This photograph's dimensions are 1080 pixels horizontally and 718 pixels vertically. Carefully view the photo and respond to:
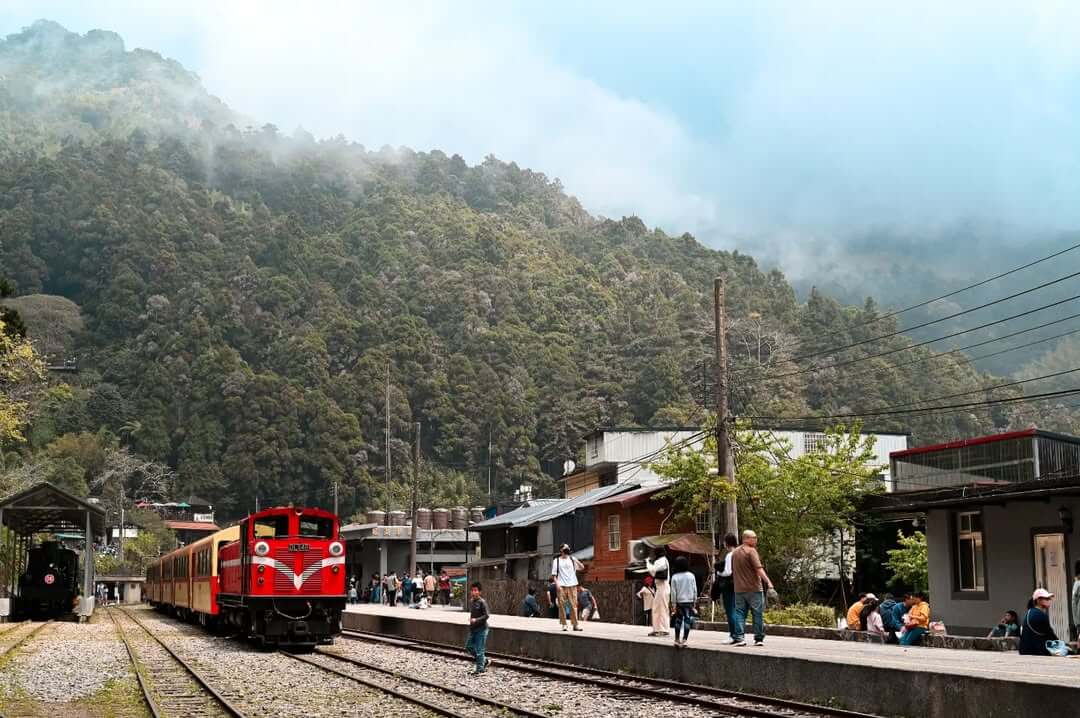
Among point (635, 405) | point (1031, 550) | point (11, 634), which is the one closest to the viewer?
point (1031, 550)

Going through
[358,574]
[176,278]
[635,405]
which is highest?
[176,278]

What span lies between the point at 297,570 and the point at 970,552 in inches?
548

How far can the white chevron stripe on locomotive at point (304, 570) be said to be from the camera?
81.1 feet

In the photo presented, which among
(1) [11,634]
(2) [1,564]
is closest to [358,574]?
(2) [1,564]

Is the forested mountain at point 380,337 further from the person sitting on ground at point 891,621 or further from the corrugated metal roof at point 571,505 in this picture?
the person sitting on ground at point 891,621

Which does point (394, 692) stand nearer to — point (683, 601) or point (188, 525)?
Result: point (683, 601)

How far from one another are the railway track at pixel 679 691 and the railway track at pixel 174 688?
4.93 metres

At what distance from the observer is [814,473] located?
36.0m

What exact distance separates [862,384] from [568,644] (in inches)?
3310

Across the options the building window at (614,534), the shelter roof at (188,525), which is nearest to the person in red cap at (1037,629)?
the building window at (614,534)

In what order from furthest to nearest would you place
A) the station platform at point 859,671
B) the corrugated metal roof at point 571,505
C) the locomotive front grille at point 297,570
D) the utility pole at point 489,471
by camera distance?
the utility pole at point 489,471, the corrugated metal roof at point 571,505, the locomotive front grille at point 297,570, the station platform at point 859,671

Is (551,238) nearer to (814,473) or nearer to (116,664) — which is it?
(814,473)

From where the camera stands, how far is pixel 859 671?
1355 centimetres

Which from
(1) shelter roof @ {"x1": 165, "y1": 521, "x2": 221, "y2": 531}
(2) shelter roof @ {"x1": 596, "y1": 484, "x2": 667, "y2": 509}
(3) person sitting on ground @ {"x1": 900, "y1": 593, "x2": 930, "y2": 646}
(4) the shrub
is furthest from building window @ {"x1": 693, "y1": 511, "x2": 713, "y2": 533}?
(1) shelter roof @ {"x1": 165, "y1": 521, "x2": 221, "y2": 531}
